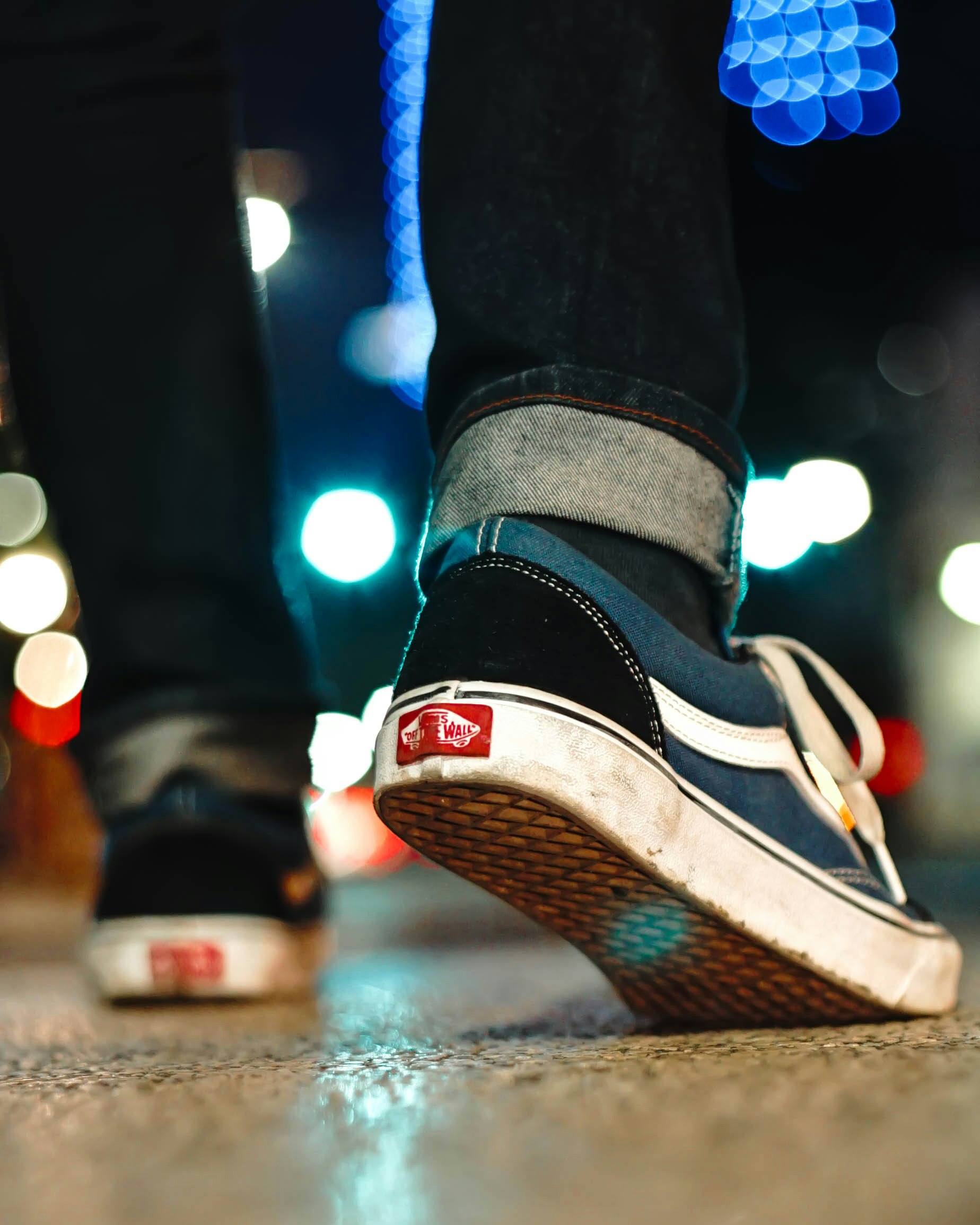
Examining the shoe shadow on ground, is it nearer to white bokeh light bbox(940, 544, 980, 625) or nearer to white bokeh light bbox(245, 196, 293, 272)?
white bokeh light bbox(940, 544, 980, 625)

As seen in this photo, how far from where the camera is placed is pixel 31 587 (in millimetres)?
8719

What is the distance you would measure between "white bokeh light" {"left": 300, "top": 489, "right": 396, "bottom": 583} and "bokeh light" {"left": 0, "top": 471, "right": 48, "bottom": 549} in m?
3.40

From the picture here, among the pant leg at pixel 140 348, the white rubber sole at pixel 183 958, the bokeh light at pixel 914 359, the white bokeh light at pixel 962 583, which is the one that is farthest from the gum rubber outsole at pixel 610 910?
the white bokeh light at pixel 962 583

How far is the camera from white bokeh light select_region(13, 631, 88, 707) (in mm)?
10117

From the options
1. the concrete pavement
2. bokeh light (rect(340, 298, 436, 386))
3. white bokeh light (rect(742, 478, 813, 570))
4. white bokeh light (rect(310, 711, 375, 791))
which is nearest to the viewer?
the concrete pavement

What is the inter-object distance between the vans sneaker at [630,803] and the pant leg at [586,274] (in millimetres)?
46

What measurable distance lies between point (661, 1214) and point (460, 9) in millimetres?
579

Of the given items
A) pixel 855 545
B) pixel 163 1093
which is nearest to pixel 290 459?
pixel 855 545

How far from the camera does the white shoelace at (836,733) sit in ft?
2.04

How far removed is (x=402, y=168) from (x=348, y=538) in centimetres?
200

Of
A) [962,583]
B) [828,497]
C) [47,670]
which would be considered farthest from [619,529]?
[47,670]

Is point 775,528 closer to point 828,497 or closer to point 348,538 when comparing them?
A: point 828,497

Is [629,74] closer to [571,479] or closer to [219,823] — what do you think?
[571,479]

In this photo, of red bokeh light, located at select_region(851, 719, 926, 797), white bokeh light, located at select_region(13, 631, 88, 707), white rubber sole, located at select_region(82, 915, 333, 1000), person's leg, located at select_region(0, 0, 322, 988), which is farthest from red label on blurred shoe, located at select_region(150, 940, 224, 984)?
white bokeh light, located at select_region(13, 631, 88, 707)
